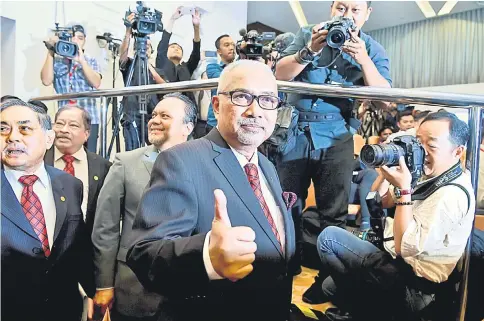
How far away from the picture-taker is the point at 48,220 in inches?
51.6

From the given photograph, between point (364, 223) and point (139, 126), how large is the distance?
111 cm

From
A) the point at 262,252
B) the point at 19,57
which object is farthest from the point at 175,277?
the point at 19,57

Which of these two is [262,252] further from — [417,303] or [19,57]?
[19,57]

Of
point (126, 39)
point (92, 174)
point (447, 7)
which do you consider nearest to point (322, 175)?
point (92, 174)

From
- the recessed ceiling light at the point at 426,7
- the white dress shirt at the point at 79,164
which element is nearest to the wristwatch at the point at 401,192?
the white dress shirt at the point at 79,164

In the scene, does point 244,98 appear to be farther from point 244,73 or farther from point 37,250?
point 37,250

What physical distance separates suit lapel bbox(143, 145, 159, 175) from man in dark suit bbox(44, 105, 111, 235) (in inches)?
11.4

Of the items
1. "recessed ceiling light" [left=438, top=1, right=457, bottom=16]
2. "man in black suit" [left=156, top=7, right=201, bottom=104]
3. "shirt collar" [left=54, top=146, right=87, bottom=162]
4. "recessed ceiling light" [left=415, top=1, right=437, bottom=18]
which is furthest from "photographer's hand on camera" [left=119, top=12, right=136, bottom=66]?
"recessed ceiling light" [left=438, top=1, right=457, bottom=16]

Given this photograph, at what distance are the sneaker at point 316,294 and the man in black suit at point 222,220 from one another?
45cm

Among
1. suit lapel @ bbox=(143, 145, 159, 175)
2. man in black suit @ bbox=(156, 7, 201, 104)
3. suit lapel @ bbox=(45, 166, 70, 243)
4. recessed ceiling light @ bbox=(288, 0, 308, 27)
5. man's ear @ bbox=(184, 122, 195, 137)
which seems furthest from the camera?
recessed ceiling light @ bbox=(288, 0, 308, 27)

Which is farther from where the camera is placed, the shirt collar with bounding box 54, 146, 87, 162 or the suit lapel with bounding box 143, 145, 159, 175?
the shirt collar with bounding box 54, 146, 87, 162

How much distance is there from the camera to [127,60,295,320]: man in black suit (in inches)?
33.4

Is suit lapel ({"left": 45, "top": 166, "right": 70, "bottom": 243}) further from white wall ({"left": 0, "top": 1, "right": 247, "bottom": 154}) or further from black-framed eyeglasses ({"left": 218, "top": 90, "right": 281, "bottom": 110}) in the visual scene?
white wall ({"left": 0, "top": 1, "right": 247, "bottom": 154})

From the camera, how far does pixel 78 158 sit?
1.79m
